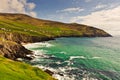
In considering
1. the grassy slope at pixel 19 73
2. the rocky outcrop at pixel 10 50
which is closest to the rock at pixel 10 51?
the rocky outcrop at pixel 10 50

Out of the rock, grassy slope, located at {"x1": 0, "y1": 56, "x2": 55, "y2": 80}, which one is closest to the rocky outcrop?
the rock

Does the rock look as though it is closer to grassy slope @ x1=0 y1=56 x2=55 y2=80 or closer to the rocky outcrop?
the rocky outcrop

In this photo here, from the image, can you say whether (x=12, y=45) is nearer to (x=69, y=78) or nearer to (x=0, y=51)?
(x=0, y=51)

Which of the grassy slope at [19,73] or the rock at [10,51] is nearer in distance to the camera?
the grassy slope at [19,73]

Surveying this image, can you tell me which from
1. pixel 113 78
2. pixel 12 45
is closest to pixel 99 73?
pixel 113 78

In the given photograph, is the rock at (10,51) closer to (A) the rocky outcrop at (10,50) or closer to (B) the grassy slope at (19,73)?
(A) the rocky outcrop at (10,50)

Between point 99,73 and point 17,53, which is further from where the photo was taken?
point 17,53

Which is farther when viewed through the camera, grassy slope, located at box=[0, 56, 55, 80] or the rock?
the rock

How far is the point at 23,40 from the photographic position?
15950 cm

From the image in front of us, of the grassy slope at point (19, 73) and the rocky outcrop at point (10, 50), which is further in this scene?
the rocky outcrop at point (10, 50)

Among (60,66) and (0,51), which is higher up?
(0,51)

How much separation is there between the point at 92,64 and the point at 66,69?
16.6 metres

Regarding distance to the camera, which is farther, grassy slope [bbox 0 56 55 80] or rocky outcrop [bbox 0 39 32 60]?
rocky outcrop [bbox 0 39 32 60]

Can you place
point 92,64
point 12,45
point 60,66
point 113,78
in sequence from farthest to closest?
point 12,45
point 92,64
point 60,66
point 113,78
